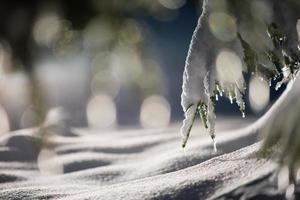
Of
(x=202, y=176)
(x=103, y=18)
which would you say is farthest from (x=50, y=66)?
(x=202, y=176)

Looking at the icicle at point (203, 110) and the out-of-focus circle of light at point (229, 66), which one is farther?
the icicle at point (203, 110)

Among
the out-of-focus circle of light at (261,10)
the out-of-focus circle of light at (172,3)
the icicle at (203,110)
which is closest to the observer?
the out-of-focus circle of light at (172,3)

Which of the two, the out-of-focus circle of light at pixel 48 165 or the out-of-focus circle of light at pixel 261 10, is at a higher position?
the out-of-focus circle of light at pixel 261 10

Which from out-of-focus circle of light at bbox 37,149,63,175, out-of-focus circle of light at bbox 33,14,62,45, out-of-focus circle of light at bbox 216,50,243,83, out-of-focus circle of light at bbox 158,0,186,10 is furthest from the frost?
out-of-focus circle of light at bbox 37,149,63,175

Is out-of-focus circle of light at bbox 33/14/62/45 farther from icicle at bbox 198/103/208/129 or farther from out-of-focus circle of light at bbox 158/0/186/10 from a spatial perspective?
icicle at bbox 198/103/208/129

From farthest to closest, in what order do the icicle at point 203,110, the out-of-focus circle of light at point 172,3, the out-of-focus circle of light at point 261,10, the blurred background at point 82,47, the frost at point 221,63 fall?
the icicle at point 203,110, the frost at point 221,63, the out-of-focus circle of light at point 261,10, the out-of-focus circle of light at point 172,3, the blurred background at point 82,47

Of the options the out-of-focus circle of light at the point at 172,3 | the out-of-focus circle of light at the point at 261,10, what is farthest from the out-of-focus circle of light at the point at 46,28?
the out-of-focus circle of light at the point at 261,10

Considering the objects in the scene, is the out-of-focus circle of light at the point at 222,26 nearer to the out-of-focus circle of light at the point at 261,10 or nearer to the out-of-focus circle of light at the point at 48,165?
the out-of-focus circle of light at the point at 261,10

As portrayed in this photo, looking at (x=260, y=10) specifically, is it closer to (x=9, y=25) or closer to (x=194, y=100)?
(x=194, y=100)
